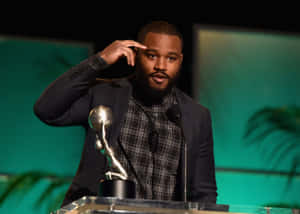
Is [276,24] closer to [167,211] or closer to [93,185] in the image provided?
[93,185]

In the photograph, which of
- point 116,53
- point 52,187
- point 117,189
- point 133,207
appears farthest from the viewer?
point 52,187

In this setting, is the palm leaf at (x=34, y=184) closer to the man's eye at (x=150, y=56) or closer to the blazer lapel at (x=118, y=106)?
the blazer lapel at (x=118, y=106)

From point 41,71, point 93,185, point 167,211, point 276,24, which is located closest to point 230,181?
point 276,24

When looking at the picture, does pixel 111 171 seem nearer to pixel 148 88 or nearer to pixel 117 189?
pixel 117 189

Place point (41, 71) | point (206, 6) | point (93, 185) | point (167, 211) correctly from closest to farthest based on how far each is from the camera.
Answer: point (167, 211), point (93, 185), point (206, 6), point (41, 71)

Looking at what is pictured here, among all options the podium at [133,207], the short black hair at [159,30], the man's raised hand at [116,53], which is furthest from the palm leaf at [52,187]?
the podium at [133,207]

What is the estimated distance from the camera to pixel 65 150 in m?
3.24

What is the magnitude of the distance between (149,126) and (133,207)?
90 centimetres

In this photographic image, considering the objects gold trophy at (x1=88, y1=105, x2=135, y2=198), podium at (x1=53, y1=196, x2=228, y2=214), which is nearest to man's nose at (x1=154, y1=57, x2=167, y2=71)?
gold trophy at (x1=88, y1=105, x2=135, y2=198)

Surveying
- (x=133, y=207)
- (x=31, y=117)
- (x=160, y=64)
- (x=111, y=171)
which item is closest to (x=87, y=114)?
(x=160, y=64)

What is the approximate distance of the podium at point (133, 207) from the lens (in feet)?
3.16

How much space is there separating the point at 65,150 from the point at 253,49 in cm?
145

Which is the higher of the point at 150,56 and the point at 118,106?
the point at 150,56

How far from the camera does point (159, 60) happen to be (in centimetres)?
183
